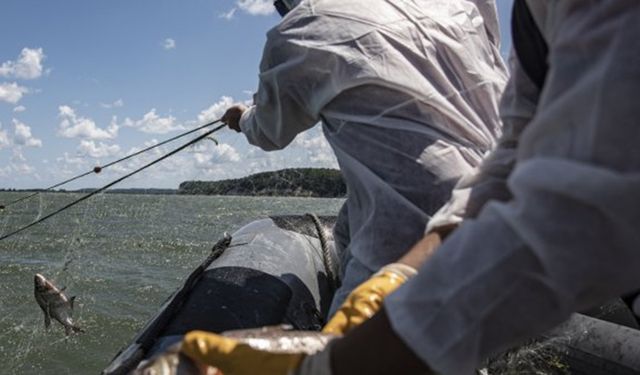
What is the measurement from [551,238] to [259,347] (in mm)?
704

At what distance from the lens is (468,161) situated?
247cm

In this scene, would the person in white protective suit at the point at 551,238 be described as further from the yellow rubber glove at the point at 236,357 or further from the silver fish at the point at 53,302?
the silver fish at the point at 53,302

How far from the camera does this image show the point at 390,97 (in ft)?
8.21

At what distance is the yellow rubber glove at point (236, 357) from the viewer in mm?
1369

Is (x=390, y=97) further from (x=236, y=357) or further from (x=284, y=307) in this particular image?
(x=284, y=307)

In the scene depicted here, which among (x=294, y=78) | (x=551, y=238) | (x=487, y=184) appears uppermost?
(x=294, y=78)

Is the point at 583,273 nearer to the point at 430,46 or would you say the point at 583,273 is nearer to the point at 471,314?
the point at 471,314

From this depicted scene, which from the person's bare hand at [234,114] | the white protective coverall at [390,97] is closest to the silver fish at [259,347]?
the white protective coverall at [390,97]

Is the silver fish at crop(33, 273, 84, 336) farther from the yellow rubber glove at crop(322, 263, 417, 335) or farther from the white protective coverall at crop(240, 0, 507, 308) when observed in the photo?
the yellow rubber glove at crop(322, 263, 417, 335)

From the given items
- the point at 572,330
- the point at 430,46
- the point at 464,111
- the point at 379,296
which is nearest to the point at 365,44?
the point at 430,46

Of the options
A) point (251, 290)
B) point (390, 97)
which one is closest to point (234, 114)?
point (251, 290)

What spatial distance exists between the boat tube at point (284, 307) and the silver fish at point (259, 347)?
4.85ft

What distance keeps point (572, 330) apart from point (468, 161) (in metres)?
3.36

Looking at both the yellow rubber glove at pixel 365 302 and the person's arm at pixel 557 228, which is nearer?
the person's arm at pixel 557 228
